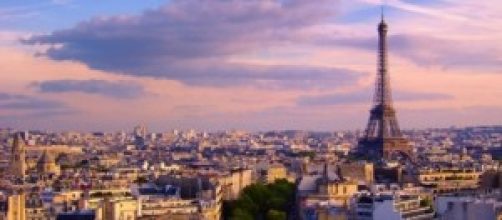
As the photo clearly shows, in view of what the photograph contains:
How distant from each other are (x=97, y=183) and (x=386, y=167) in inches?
838

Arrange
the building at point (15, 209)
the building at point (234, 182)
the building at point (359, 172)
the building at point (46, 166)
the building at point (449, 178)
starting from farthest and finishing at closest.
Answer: the building at point (46, 166), the building at point (449, 178), the building at point (359, 172), the building at point (234, 182), the building at point (15, 209)

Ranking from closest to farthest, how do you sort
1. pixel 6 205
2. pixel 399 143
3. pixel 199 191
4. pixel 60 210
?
1. pixel 6 205
2. pixel 60 210
3. pixel 199 191
4. pixel 399 143

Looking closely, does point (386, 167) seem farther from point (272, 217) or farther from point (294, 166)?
point (272, 217)

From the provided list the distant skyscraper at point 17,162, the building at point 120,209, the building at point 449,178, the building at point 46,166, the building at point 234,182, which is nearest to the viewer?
the building at point 120,209

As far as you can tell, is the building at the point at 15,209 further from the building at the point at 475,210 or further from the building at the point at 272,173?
the building at the point at 272,173

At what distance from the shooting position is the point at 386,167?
2874 inches

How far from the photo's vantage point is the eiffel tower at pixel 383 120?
8775cm

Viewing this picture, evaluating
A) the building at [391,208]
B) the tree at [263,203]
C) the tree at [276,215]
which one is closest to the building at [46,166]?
the tree at [263,203]

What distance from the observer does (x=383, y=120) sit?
87750 mm

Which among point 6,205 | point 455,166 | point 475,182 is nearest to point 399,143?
point 455,166

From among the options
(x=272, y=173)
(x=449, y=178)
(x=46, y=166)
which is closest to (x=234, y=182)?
(x=449, y=178)

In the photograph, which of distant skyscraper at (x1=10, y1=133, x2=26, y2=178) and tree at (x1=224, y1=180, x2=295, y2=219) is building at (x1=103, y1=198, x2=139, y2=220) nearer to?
tree at (x1=224, y1=180, x2=295, y2=219)

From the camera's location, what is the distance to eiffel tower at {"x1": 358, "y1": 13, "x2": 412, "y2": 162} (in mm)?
87750

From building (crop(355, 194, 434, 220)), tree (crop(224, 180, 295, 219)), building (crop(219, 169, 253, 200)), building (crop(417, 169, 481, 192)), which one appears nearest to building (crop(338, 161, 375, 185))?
building (crop(417, 169, 481, 192))
